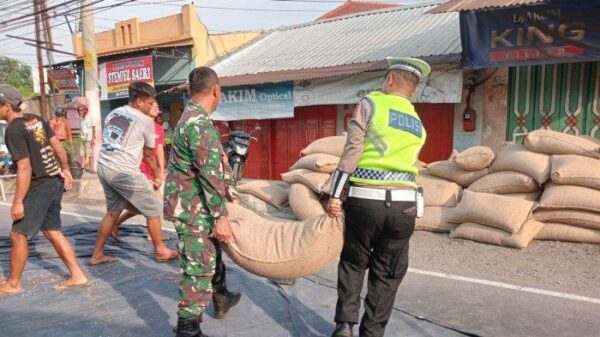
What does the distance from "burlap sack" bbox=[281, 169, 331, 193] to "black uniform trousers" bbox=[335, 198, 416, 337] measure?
341 cm

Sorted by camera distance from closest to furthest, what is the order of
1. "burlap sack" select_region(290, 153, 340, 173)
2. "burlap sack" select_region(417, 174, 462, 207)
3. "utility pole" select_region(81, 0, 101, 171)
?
1. "burlap sack" select_region(417, 174, 462, 207)
2. "burlap sack" select_region(290, 153, 340, 173)
3. "utility pole" select_region(81, 0, 101, 171)

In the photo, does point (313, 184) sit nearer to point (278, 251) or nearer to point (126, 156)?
point (126, 156)

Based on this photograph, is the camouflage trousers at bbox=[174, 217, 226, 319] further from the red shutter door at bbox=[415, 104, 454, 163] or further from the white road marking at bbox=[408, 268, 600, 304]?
the red shutter door at bbox=[415, 104, 454, 163]

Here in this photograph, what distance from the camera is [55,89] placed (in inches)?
707

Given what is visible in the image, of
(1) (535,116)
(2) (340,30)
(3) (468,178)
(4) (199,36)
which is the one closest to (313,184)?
(3) (468,178)

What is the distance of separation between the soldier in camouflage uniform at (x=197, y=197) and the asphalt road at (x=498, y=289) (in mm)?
820

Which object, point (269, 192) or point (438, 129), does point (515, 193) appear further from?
point (438, 129)

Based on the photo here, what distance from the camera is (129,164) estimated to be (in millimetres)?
4070

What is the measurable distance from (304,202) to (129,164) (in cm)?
263

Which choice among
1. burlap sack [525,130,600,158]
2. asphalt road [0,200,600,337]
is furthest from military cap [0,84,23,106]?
burlap sack [525,130,600,158]

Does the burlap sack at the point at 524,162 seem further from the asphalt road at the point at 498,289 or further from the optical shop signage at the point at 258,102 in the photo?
the optical shop signage at the point at 258,102

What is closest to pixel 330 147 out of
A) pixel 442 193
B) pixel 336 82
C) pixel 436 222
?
pixel 442 193

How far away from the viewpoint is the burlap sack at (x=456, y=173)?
18.6 feet

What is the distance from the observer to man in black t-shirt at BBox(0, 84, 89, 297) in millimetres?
3322
